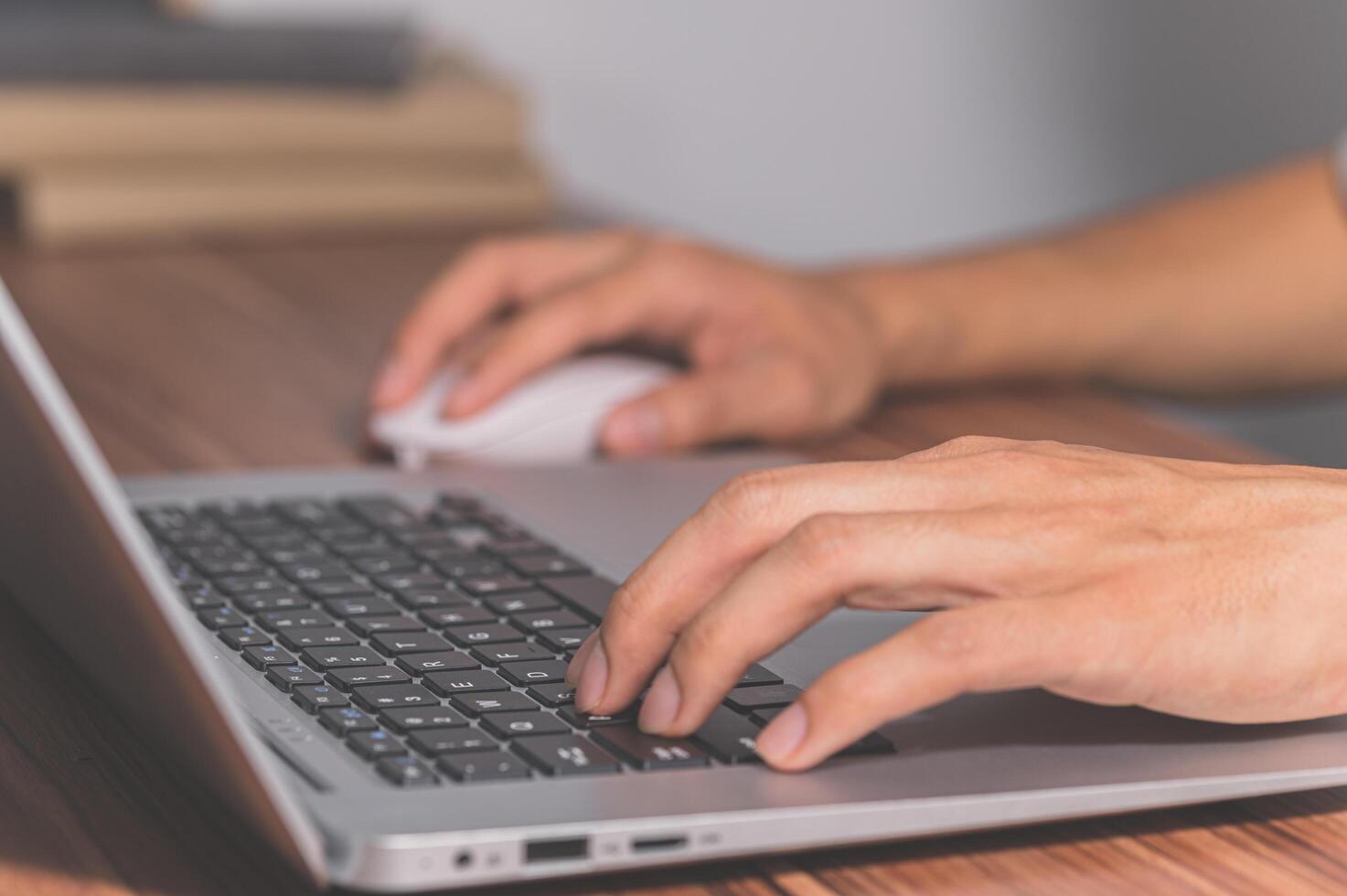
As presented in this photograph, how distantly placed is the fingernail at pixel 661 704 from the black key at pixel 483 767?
0.04 metres

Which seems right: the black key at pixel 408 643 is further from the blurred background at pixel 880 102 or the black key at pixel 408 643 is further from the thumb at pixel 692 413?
the blurred background at pixel 880 102

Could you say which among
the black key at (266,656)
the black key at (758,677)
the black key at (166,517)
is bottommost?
the black key at (166,517)

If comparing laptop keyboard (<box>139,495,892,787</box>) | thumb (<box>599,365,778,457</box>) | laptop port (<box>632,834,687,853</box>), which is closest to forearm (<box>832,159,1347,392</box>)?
thumb (<box>599,365,778,457</box>)

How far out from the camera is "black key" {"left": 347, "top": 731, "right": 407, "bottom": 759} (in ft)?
1.44

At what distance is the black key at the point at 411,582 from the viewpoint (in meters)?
0.59

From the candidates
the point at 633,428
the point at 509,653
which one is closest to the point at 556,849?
the point at 509,653

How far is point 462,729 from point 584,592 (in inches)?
5.4

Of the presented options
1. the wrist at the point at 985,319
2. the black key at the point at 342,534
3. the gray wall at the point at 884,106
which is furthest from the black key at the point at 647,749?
the gray wall at the point at 884,106

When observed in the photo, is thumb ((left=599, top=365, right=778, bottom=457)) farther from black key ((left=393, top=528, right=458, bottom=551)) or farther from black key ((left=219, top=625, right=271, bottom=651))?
black key ((left=219, top=625, right=271, bottom=651))

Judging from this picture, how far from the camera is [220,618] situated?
1.78 ft

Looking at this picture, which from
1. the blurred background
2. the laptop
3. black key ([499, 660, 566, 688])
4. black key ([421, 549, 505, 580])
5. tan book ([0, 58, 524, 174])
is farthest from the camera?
the blurred background

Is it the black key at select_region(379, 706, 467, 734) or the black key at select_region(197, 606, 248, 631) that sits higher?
the black key at select_region(379, 706, 467, 734)

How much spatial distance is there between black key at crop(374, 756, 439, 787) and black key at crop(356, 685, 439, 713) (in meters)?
0.04

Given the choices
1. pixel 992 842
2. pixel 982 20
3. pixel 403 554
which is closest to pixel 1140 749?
pixel 992 842
